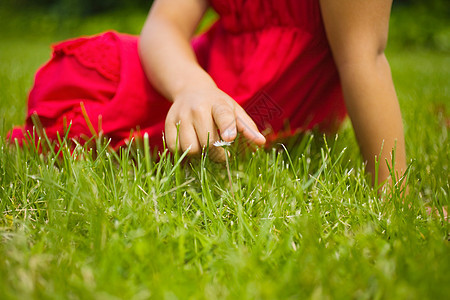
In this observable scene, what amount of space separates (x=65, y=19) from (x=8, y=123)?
8.22 meters

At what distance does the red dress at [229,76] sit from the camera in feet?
3.74

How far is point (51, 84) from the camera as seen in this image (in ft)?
3.92

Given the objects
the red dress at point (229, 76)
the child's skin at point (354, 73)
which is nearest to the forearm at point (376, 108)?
the child's skin at point (354, 73)

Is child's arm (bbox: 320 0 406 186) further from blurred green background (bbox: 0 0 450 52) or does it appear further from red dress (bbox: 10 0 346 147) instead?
blurred green background (bbox: 0 0 450 52)

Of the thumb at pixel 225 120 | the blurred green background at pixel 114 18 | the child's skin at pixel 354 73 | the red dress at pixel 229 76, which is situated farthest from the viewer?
the blurred green background at pixel 114 18

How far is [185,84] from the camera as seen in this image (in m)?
0.93

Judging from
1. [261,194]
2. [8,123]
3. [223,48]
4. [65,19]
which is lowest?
[65,19]

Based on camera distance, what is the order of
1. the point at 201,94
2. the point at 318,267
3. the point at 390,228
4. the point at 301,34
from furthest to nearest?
1. the point at 301,34
2. the point at 201,94
3. the point at 390,228
4. the point at 318,267

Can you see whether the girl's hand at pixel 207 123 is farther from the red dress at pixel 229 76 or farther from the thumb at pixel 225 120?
the red dress at pixel 229 76

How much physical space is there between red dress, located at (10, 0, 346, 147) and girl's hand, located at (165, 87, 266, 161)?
0.28 metres

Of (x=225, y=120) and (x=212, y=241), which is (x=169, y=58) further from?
(x=212, y=241)

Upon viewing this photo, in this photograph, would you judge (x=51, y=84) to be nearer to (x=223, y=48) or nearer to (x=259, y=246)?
(x=223, y=48)

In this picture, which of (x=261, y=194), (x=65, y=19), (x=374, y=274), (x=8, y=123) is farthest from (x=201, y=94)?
(x=65, y=19)

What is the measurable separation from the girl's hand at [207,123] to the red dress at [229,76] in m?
0.28
